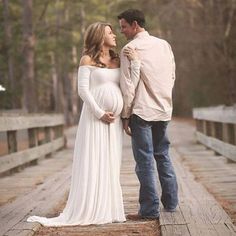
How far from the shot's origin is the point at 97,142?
227 inches

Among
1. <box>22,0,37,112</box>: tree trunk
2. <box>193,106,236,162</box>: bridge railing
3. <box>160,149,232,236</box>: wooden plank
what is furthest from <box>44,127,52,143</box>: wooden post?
<box>160,149,232,236</box>: wooden plank

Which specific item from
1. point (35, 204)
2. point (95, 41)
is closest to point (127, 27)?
point (95, 41)

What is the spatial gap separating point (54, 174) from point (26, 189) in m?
1.81

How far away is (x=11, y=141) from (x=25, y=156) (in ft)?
2.72

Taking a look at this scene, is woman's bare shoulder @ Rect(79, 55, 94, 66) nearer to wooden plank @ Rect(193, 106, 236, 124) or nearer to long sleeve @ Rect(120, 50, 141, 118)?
long sleeve @ Rect(120, 50, 141, 118)

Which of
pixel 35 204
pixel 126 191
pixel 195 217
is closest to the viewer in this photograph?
pixel 195 217

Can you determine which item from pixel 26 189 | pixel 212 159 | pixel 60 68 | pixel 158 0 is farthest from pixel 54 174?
pixel 60 68

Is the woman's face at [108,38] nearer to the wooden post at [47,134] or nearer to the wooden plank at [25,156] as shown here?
the wooden plank at [25,156]

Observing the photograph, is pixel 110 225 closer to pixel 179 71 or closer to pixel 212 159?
pixel 212 159

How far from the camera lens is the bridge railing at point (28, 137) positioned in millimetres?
9883

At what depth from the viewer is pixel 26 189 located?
8.60 meters

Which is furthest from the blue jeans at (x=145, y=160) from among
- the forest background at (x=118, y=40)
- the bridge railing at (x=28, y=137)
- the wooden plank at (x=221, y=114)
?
the forest background at (x=118, y=40)

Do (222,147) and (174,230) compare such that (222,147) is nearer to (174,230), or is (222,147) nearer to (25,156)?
(25,156)

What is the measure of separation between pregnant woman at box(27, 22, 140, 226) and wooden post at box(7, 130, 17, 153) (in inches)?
186
